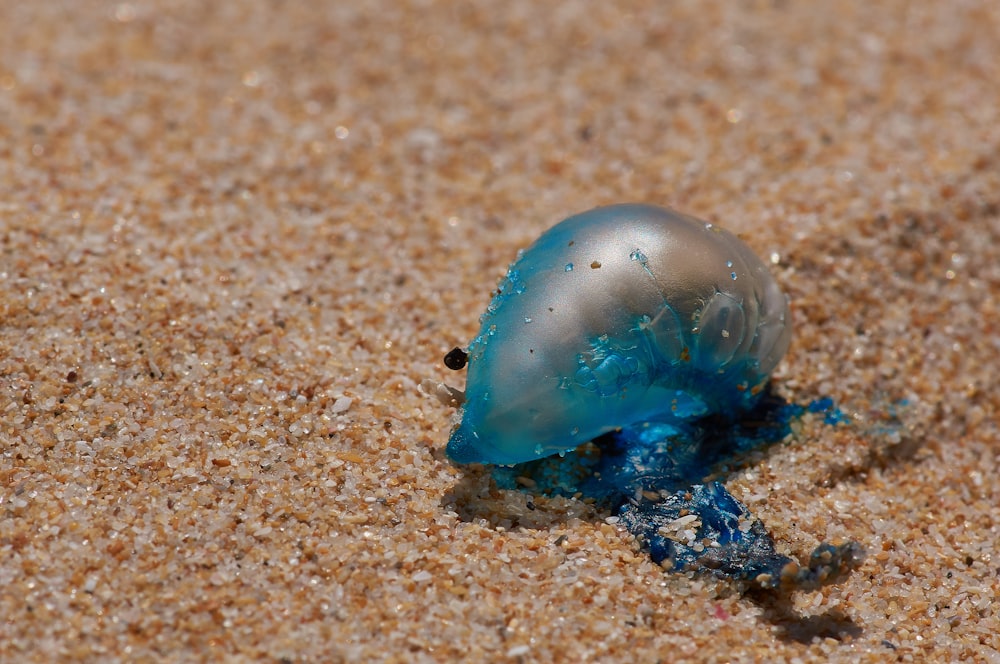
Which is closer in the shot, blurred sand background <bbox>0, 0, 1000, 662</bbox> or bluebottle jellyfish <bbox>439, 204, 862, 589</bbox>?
blurred sand background <bbox>0, 0, 1000, 662</bbox>

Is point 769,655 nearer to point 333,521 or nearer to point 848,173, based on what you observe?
point 333,521

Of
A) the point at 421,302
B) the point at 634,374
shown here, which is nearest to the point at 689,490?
the point at 634,374

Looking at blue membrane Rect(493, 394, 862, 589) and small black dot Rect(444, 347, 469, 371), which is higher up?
small black dot Rect(444, 347, 469, 371)

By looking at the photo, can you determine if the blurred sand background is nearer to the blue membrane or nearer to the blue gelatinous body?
the blue membrane

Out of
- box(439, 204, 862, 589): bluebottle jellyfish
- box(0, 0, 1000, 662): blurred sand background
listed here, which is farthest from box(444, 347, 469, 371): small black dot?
box(0, 0, 1000, 662): blurred sand background

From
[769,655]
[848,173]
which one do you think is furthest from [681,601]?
[848,173]

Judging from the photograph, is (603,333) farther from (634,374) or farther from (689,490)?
(689,490)

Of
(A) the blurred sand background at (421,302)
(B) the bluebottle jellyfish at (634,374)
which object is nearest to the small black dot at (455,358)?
(B) the bluebottle jellyfish at (634,374)
